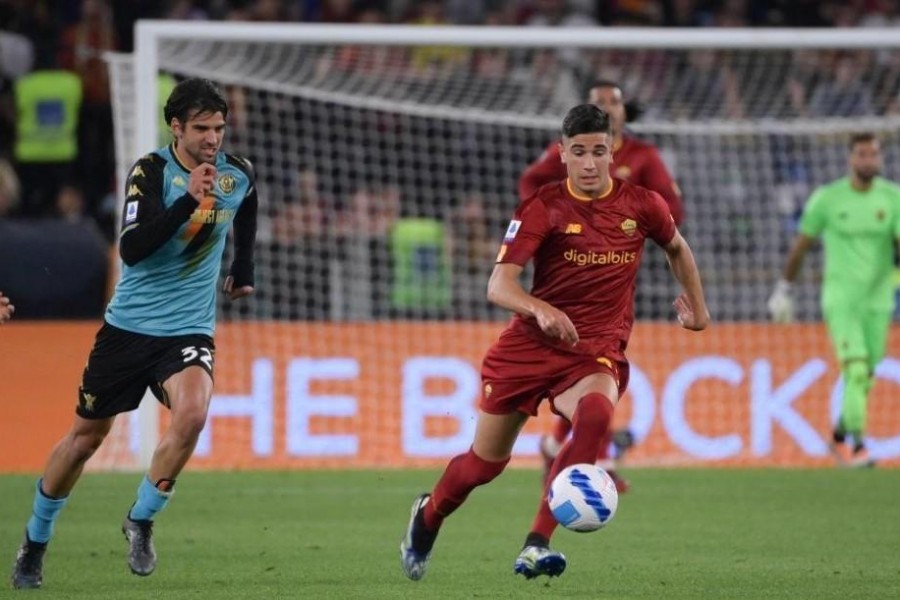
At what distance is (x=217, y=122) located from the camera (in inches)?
319

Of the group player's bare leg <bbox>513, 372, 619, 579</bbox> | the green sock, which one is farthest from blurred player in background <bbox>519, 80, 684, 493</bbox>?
the green sock

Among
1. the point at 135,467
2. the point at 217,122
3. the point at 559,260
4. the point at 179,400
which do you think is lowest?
the point at 135,467

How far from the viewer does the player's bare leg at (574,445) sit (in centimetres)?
746

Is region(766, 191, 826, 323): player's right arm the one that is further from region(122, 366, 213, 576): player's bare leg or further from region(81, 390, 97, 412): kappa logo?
region(81, 390, 97, 412): kappa logo

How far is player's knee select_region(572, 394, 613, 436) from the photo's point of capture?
767cm

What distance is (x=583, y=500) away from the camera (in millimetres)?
7332

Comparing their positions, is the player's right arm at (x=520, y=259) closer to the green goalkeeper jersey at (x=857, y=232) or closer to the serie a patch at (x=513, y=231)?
the serie a patch at (x=513, y=231)

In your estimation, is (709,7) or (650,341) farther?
(709,7)

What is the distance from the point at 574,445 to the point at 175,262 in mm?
1972

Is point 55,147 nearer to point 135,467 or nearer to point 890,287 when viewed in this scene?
point 135,467

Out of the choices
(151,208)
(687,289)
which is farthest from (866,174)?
(151,208)

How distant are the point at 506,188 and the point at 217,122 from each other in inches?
379

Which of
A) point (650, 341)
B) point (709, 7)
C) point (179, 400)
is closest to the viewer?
point (179, 400)

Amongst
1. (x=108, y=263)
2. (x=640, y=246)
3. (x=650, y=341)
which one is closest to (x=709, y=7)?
(x=650, y=341)
